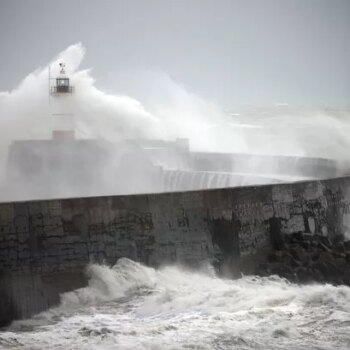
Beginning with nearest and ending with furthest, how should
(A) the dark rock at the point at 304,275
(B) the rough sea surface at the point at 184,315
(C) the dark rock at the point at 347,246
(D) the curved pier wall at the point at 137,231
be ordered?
(B) the rough sea surface at the point at 184,315
(D) the curved pier wall at the point at 137,231
(A) the dark rock at the point at 304,275
(C) the dark rock at the point at 347,246

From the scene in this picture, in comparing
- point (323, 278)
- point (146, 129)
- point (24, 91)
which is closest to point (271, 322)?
point (323, 278)

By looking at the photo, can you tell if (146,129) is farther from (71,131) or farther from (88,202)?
(88,202)

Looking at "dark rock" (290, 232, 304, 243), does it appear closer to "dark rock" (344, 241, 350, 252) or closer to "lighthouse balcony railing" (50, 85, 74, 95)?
"dark rock" (344, 241, 350, 252)

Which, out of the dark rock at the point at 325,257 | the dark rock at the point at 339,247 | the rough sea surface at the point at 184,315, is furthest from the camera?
the dark rock at the point at 339,247

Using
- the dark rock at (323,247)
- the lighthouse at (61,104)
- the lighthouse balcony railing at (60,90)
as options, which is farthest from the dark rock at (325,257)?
the lighthouse balcony railing at (60,90)

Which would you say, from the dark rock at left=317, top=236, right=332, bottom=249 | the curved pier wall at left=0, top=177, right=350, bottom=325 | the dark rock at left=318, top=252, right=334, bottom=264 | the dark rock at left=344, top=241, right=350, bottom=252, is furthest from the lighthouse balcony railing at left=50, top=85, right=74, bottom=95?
the dark rock at left=318, top=252, right=334, bottom=264

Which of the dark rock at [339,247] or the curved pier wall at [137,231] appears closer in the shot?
the curved pier wall at [137,231]

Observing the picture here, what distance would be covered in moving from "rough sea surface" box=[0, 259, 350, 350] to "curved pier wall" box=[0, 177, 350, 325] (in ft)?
0.70

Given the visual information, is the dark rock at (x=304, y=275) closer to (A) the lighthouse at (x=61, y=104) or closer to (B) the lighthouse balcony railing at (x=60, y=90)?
(A) the lighthouse at (x=61, y=104)

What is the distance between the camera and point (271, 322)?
18.7 feet

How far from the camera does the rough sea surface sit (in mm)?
5227

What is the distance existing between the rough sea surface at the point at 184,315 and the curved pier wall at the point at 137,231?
0.70ft

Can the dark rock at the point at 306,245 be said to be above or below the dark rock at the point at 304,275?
above

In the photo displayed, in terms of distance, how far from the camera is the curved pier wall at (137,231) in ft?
21.3
